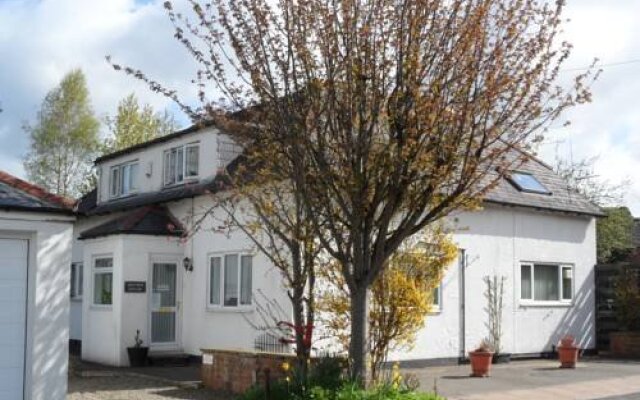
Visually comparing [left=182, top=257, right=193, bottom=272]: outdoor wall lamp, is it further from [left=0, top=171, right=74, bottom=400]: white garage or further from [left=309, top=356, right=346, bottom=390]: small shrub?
[left=309, top=356, right=346, bottom=390]: small shrub

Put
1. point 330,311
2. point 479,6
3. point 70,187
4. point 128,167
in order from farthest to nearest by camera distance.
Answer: point 70,187
point 128,167
point 330,311
point 479,6

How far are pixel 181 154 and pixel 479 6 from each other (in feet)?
42.4

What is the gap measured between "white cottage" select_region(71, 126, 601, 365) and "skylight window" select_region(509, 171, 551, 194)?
55 mm

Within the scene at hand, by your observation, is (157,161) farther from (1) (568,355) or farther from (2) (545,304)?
(1) (568,355)

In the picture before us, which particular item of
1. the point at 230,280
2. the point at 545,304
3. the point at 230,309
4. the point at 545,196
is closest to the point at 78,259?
the point at 230,280

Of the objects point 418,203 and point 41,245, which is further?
point 41,245

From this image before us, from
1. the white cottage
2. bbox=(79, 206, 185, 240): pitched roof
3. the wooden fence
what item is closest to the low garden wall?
the white cottage

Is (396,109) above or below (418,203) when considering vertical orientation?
above

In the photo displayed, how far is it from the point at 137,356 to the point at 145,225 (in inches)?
122

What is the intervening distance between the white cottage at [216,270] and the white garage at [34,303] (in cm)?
642

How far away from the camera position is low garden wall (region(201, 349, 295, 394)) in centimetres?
1342

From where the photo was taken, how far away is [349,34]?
990cm

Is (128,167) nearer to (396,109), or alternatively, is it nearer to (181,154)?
(181,154)

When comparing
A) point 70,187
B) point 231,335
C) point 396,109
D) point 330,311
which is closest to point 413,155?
point 396,109
